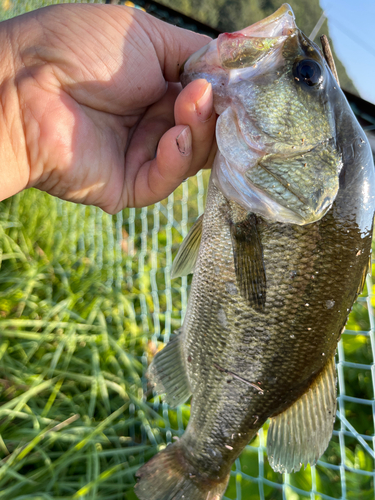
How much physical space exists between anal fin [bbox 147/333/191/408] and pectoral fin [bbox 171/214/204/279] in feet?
0.95

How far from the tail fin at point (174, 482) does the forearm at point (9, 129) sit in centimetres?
129

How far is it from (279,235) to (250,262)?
0.43ft

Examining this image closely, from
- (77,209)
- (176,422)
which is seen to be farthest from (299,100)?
(77,209)

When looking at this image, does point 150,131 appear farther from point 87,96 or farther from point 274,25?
point 274,25

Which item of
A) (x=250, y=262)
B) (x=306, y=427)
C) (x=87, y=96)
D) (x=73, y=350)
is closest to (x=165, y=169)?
(x=87, y=96)

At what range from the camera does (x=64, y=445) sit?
6.93 ft

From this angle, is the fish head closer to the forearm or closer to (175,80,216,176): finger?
(175,80,216,176): finger

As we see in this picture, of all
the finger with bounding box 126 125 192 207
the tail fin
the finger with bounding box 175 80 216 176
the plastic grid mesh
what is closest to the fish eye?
the finger with bounding box 175 80 216 176

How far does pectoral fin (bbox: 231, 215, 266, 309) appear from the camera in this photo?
1193mm

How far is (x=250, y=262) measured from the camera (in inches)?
47.2

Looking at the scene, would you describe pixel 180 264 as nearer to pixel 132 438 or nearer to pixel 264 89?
pixel 264 89

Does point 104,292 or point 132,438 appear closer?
point 132,438

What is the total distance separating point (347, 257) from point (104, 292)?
77.5 inches

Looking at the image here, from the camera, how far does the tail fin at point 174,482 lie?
1519mm
